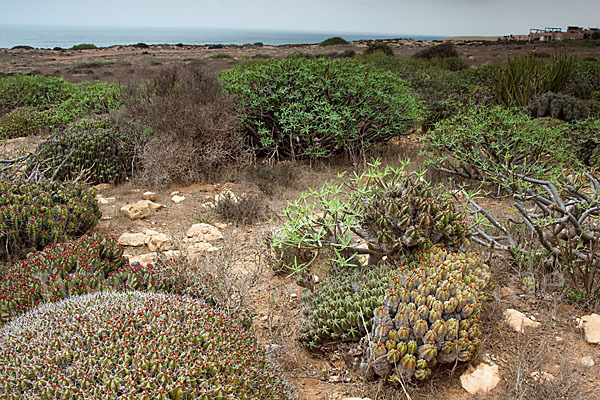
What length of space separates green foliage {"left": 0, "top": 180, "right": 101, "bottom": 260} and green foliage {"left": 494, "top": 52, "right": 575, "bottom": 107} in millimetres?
7898

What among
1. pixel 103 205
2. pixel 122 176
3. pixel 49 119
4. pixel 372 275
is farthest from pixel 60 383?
pixel 49 119

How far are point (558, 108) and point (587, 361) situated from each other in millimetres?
6466

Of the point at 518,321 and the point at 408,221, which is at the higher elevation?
the point at 408,221

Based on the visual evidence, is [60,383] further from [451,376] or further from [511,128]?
[511,128]

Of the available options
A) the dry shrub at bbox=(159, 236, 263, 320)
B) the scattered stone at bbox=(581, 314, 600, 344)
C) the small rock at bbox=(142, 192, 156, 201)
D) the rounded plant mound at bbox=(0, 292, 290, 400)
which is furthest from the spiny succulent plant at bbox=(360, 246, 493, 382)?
the small rock at bbox=(142, 192, 156, 201)

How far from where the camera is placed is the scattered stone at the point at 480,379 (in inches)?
105

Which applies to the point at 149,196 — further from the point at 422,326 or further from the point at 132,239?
the point at 422,326

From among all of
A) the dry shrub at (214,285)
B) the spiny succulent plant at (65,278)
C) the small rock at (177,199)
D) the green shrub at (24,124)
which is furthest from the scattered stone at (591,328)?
the green shrub at (24,124)

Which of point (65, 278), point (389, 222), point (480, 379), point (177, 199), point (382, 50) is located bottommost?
point (480, 379)

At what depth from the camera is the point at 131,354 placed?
82.0 inches

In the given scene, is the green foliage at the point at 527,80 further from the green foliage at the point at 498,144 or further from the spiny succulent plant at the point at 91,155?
the spiny succulent plant at the point at 91,155

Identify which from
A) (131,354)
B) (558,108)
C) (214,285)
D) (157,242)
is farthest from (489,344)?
(558,108)

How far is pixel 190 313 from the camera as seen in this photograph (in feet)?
8.05

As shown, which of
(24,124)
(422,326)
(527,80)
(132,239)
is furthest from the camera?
(24,124)
